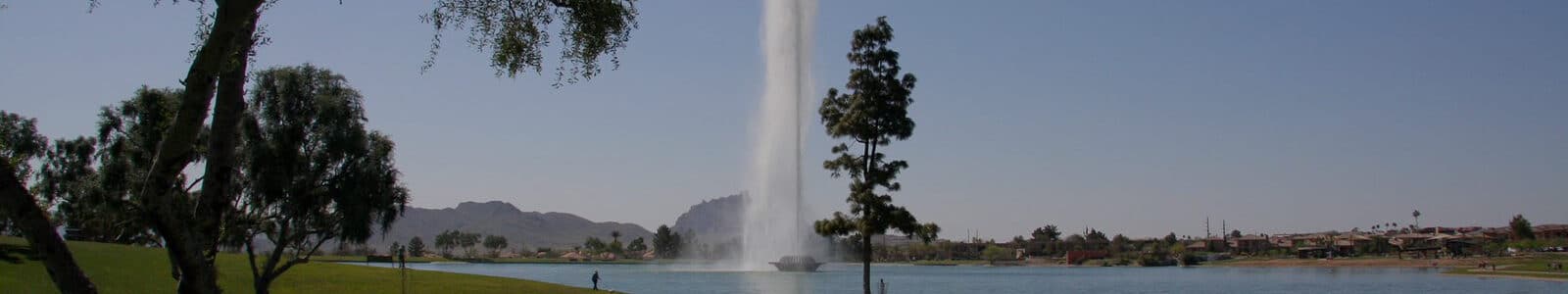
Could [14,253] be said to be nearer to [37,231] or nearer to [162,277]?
[162,277]

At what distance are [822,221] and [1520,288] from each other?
75.0 m

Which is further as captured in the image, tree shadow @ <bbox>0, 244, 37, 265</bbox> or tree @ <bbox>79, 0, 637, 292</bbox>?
tree shadow @ <bbox>0, 244, 37, 265</bbox>

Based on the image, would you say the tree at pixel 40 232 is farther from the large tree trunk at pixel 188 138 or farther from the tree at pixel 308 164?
the tree at pixel 308 164

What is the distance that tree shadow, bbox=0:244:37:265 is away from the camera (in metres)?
45.2

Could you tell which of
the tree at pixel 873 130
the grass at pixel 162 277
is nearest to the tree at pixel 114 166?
the grass at pixel 162 277

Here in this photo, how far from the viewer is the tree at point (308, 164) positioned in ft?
117

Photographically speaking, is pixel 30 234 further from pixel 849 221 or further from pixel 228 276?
pixel 228 276

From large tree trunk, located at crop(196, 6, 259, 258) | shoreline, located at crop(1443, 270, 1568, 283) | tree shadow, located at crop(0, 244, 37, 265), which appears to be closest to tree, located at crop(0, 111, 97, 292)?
large tree trunk, located at crop(196, 6, 259, 258)

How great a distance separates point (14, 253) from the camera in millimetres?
47219

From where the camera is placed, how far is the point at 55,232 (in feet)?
27.3

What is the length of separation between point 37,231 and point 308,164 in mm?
29912

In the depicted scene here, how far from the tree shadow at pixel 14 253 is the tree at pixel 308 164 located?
14314 millimetres

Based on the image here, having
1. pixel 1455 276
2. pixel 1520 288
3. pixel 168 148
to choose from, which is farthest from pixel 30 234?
pixel 1455 276

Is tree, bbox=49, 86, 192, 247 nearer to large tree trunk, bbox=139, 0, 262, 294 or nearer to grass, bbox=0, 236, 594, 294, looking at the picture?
grass, bbox=0, 236, 594, 294
